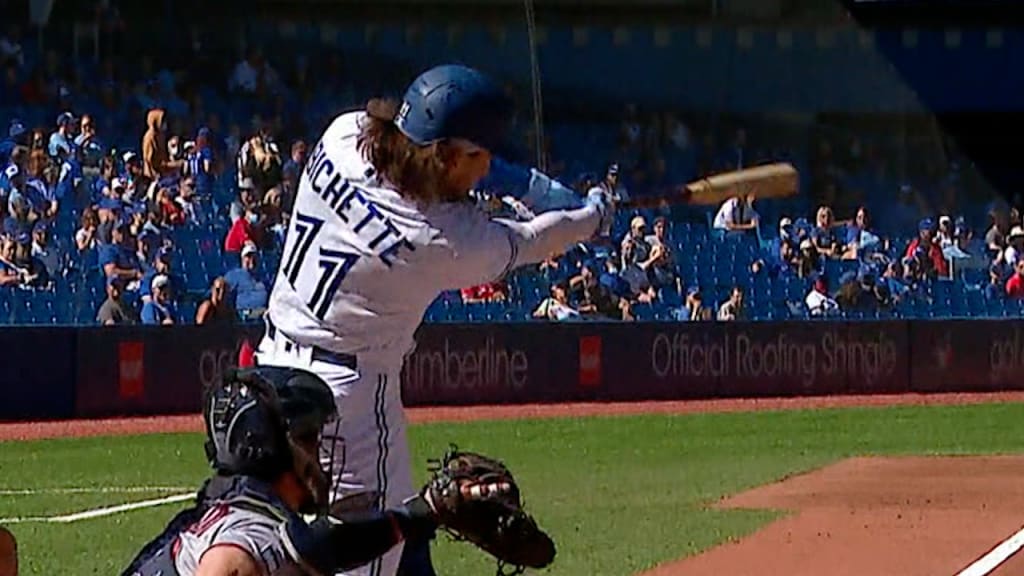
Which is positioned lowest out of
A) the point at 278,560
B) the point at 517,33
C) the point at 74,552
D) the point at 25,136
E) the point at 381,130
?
the point at 74,552

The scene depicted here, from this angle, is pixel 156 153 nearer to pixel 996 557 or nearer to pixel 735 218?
pixel 735 218

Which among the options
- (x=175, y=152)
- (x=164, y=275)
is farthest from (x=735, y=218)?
(x=164, y=275)

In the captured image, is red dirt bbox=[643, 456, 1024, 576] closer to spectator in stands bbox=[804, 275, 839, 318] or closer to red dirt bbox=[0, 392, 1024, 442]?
red dirt bbox=[0, 392, 1024, 442]

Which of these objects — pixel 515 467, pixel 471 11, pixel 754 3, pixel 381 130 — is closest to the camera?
pixel 381 130

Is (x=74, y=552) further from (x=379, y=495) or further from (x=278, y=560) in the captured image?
(x=278, y=560)

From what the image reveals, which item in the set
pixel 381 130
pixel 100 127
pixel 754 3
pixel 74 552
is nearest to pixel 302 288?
pixel 381 130

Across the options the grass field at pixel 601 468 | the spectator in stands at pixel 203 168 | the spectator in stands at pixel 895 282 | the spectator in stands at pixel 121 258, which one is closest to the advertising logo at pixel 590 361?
the grass field at pixel 601 468
